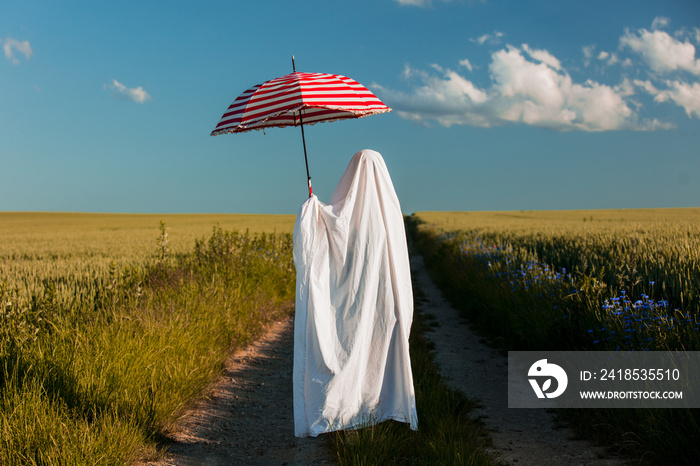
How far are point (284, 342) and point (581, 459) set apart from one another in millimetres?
4651

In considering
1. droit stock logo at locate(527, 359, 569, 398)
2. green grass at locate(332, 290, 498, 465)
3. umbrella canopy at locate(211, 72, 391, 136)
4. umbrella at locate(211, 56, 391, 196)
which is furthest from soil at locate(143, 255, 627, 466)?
umbrella canopy at locate(211, 72, 391, 136)

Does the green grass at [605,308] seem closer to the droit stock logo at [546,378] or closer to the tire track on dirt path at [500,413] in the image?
the tire track on dirt path at [500,413]

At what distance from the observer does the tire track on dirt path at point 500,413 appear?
3.96m

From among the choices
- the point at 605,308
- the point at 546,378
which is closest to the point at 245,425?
the point at 546,378

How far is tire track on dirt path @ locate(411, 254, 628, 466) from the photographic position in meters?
3.96

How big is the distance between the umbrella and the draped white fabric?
443mm

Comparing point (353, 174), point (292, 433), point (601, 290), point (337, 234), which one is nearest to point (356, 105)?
point (353, 174)

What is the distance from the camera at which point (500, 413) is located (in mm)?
5105

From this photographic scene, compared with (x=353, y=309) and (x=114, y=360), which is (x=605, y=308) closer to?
(x=353, y=309)

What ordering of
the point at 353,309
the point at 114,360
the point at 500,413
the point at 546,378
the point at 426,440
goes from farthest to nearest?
the point at 546,378 → the point at 500,413 → the point at 114,360 → the point at 353,309 → the point at 426,440

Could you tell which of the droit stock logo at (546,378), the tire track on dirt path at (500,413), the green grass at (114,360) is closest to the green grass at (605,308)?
the tire track on dirt path at (500,413)

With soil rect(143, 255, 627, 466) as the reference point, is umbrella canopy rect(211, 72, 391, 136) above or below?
above

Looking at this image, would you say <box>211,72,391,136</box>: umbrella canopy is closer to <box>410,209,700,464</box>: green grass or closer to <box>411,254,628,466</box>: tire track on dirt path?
<box>411,254,628,466</box>: tire track on dirt path

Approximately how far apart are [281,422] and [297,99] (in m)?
3.17
